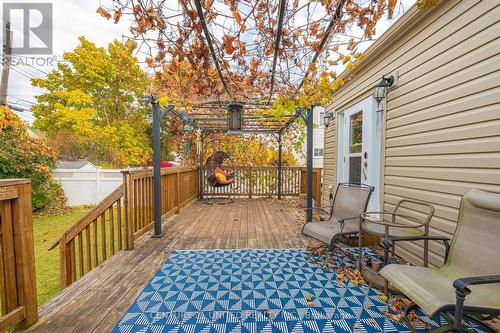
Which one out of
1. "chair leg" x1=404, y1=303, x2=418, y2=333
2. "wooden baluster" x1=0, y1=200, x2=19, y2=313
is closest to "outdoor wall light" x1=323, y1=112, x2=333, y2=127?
"chair leg" x1=404, y1=303, x2=418, y2=333

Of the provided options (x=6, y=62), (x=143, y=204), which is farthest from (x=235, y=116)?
(x=6, y=62)

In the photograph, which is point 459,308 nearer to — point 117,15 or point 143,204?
point 117,15

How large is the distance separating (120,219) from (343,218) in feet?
9.12

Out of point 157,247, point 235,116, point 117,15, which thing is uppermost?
point 117,15

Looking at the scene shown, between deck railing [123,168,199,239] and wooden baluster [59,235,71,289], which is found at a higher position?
deck railing [123,168,199,239]

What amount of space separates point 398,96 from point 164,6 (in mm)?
2780

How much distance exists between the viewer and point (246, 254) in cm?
279

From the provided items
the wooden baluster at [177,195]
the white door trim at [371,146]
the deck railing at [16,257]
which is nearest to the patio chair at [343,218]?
the white door trim at [371,146]

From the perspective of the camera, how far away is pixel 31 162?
6.00 m

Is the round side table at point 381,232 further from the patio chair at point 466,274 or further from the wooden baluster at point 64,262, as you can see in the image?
the wooden baluster at point 64,262

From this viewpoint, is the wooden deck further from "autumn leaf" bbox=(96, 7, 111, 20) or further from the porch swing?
"autumn leaf" bbox=(96, 7, 111, 20)

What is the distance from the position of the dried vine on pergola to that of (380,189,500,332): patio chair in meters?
1.61

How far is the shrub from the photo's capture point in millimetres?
5578

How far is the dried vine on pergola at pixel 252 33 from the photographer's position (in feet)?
5.63
